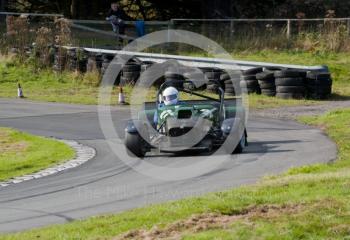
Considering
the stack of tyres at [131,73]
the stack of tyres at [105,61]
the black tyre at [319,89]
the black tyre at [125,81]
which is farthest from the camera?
the stack of tyres at [105,61]

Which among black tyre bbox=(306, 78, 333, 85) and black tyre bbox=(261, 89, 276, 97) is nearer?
black tyre bbox=(306, 78, 333, 85)

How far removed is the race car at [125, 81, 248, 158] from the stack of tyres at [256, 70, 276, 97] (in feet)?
29.6

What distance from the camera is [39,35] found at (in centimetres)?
3055

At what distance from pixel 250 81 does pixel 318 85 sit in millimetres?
1976

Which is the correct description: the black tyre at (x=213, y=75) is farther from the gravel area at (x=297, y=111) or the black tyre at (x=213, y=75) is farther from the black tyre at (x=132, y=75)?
the gravel area at (x=297, y=111)

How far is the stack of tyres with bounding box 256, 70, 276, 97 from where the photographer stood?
24.7 metres

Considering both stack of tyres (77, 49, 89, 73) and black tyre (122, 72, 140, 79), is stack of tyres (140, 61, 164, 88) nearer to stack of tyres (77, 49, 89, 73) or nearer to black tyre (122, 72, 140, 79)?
black tyre (122, 72, 140, 79)

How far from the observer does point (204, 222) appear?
8.59 m

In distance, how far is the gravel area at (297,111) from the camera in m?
21.6

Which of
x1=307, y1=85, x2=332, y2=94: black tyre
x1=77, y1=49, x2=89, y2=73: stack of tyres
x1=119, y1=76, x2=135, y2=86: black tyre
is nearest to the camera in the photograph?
x1=307, y1=85, x2=332, y2=94: black tyre

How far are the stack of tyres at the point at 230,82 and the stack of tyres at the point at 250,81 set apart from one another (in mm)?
189

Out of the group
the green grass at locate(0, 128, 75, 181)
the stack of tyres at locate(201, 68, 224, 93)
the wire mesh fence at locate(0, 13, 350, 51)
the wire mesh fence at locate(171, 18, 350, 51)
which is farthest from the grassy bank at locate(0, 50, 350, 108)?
the green grass at locate(0, 128, 75, 181)

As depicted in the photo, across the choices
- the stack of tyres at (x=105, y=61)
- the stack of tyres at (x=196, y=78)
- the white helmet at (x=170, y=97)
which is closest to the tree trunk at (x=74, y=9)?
the stack of tyres at (x=105, y=61)

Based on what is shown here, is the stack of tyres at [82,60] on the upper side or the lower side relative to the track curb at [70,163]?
upper
